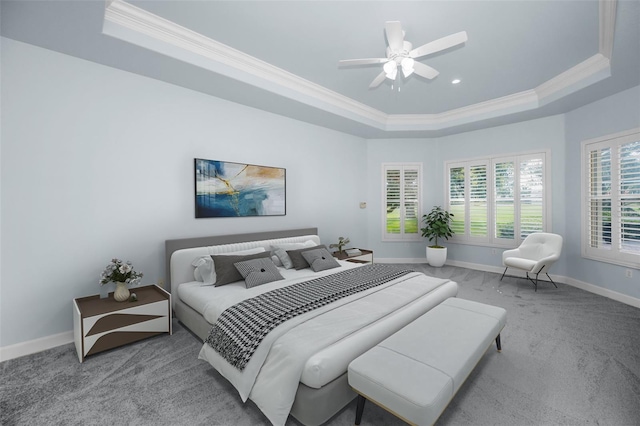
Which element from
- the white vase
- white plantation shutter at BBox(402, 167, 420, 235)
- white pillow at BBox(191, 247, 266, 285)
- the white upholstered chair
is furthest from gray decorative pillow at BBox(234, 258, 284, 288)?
white plantation shutter at BBox(402, 167, 420, 235)

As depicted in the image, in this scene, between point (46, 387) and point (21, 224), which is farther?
point (21, 224)

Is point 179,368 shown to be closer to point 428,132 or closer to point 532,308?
point 532,308

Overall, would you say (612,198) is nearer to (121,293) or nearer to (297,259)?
(297,259)

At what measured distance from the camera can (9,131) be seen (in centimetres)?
250

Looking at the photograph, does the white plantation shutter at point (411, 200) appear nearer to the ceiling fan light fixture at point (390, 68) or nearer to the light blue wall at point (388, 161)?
the light blue wall at point (388, 161)

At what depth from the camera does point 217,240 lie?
371cm

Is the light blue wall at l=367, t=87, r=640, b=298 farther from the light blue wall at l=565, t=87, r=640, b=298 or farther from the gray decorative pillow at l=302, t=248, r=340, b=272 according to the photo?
the gray decorative pillow at l=302, t=248, r=340, b=272

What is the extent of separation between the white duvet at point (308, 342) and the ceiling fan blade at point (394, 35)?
2.27m

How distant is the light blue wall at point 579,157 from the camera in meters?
3.72

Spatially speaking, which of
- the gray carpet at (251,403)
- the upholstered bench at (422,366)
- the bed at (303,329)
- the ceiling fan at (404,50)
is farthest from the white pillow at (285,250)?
the ceiling fan at (404,50)

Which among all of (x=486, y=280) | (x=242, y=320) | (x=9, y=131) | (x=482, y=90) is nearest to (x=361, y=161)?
(x=482, y=90)

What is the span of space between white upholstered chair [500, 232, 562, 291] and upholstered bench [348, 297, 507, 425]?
2.69 metres

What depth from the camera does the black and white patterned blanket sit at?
1.97 metres

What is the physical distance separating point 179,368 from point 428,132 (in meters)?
5.60
